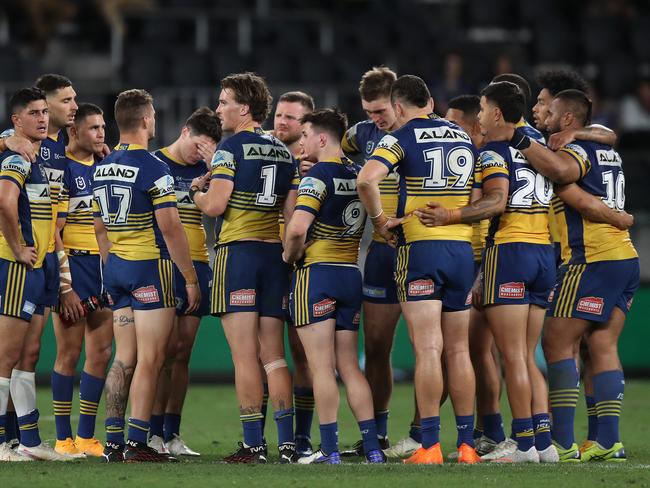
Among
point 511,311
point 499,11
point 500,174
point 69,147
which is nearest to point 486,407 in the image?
point 511,311

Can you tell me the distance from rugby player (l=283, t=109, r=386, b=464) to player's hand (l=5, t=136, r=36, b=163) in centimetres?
203

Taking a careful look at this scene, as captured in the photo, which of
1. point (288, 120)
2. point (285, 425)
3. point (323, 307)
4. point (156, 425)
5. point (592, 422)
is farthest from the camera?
point (288, 120)

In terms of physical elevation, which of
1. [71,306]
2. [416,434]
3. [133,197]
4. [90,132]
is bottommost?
[416,434]

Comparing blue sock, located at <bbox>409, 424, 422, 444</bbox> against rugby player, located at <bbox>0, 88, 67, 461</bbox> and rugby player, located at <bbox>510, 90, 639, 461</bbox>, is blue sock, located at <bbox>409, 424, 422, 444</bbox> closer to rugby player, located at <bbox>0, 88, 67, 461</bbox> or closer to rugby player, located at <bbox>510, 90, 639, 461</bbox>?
rugby player, located at <bbox>510, 90, 639, 461</bbox>

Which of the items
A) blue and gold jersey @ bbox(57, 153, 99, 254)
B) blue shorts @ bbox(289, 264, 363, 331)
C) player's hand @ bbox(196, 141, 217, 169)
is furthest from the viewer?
blue and gold jersey @ bbox(57, 153, 99, 254)

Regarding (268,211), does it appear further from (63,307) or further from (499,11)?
(499,11)

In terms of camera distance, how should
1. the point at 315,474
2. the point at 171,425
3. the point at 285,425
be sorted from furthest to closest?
the point at 171,425 → the point at 285,425 → the point at 315,474

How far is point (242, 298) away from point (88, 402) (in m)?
1.85

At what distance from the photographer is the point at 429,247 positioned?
9.02 meters

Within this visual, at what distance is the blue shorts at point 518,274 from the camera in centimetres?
933

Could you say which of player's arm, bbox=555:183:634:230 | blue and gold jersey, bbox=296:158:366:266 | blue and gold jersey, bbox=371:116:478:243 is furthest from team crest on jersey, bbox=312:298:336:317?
player's arm, bbox=555:183:634:230

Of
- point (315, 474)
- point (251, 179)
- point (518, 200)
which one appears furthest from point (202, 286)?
point (518, 200)

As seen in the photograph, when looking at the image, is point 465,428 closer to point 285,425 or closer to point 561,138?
point 285,425

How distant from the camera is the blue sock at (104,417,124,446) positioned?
934 cm
